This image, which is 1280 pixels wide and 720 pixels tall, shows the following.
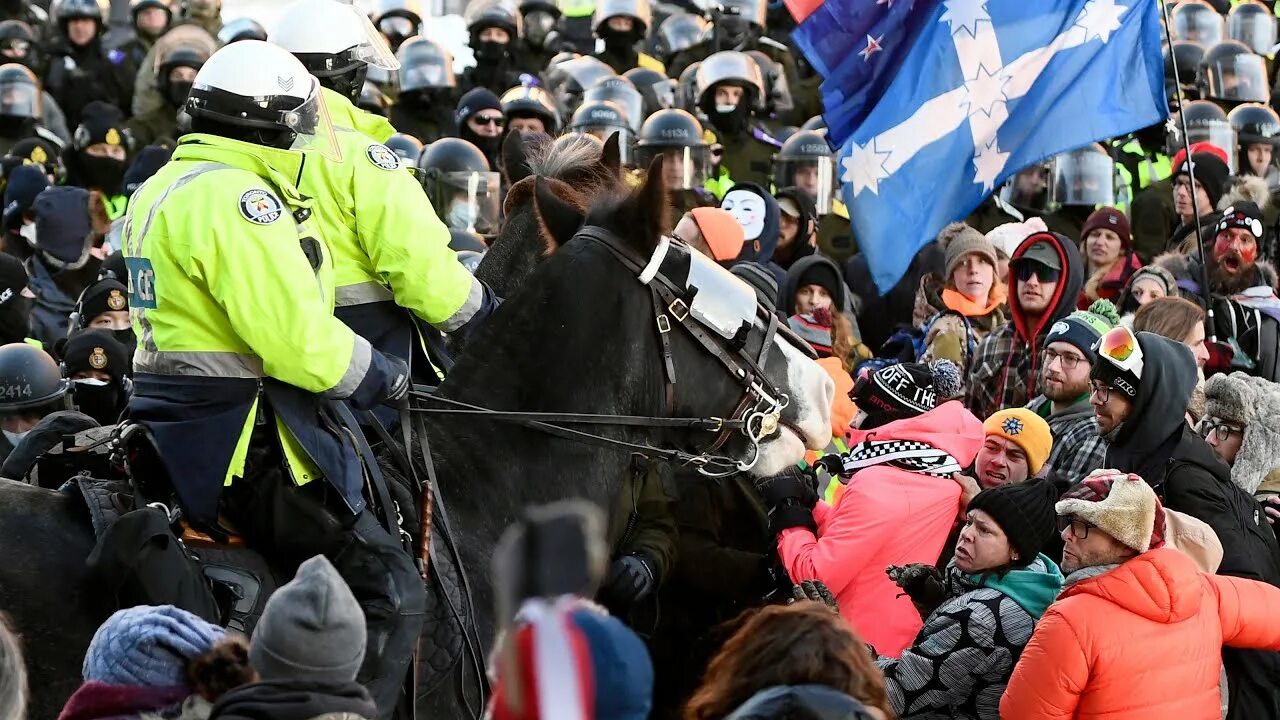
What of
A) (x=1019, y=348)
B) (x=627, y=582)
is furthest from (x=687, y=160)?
(x=627, y=582)

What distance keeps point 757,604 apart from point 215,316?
2.72 meters

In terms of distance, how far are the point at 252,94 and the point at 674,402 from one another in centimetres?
154

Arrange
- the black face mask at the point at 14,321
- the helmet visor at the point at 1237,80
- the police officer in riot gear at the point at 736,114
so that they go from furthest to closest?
the helmet visor at the point at 1237,80
the police officer in riot gear at the point at 736,114
the black face mask at the point at 14,321

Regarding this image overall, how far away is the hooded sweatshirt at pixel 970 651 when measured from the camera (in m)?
5.39

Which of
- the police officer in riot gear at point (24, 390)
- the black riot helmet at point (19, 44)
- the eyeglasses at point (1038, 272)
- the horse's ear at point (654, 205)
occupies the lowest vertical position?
the black riot helmet at point (19, 44)

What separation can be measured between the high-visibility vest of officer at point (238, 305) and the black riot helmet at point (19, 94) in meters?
13.2

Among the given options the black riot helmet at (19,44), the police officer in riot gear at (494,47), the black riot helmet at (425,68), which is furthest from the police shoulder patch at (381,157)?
the black riot helmet at (19,44)

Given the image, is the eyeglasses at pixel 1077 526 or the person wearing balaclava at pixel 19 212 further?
the person wearing balaclava at pixel 19 212

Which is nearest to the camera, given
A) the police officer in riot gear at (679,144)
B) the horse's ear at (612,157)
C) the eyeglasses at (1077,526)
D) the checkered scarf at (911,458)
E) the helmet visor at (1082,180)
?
the eyeglasses at (1077,526)

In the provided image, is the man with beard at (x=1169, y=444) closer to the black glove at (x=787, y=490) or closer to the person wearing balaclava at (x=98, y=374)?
the black glove at (x=787, y=490)

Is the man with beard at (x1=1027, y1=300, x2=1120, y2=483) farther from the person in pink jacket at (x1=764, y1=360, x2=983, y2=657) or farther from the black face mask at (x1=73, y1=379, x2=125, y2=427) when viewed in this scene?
the black face mask at (x1=73, y1=379, x2=125, y2=427)

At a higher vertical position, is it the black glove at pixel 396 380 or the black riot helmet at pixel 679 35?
the black glove at pixel 396 380

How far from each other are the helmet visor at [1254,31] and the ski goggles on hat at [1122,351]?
1543cm

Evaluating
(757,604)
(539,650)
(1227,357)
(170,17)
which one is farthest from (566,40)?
(539,650)
